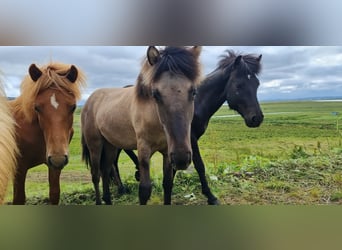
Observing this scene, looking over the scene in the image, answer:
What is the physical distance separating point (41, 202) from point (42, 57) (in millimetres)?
915

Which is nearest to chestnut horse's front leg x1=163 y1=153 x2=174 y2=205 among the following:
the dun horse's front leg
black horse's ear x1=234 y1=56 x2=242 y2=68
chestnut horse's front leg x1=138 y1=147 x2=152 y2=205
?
chestnut horse's front leg x1=138 y1=147 x2=152 y2=205

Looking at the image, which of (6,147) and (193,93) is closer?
(6,147)

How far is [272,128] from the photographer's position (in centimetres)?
237

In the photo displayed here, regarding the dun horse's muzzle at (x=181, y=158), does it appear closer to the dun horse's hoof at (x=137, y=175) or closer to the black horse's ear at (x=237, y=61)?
the dun horse's hoof at (x=137, y=175)

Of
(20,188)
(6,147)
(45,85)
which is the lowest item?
(20,188)

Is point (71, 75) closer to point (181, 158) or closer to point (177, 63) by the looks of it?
point (177, 63)

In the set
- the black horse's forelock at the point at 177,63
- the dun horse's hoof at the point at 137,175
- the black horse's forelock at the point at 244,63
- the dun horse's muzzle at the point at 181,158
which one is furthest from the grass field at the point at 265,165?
the black horse's forelock at the point at 177,63

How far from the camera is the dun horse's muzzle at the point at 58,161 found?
7.53 ft

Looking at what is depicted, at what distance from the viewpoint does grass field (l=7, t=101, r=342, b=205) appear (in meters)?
2.36

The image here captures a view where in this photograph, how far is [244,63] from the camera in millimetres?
2369

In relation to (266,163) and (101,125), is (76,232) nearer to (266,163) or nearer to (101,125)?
(101,125)

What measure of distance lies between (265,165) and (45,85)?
1477 millimetres

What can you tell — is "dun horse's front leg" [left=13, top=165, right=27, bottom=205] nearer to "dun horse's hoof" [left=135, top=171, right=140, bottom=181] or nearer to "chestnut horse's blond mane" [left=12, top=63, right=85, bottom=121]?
"chestnut horse's blond mane" [left=12, top=63, right=85, bottom=121]

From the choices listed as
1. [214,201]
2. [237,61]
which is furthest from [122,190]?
[237,61]
